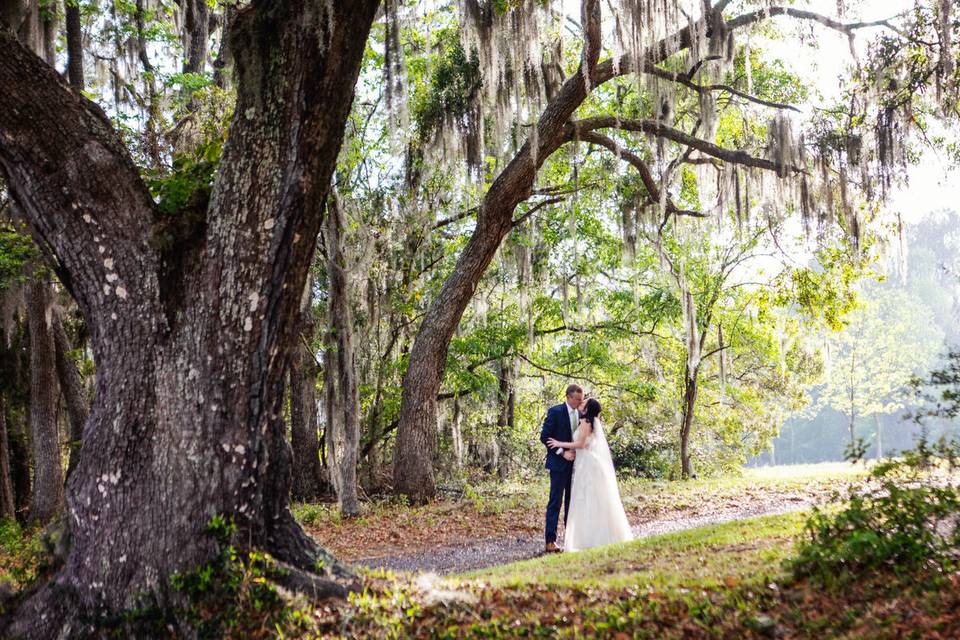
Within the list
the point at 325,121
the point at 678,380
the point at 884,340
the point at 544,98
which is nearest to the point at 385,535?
the point at 325,121

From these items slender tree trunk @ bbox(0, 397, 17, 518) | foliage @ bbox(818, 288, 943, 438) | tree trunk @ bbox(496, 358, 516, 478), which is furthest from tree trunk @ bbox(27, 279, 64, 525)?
foliage @ bbox(818, 288, 943, 438)

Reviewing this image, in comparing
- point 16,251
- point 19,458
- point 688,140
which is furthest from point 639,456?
point 19,458

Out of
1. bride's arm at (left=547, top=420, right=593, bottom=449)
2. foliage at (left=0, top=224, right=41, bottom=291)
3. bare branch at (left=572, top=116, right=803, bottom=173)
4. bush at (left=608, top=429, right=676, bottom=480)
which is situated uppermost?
bare branch at (left=572, top=116, right=803, bottom=173)

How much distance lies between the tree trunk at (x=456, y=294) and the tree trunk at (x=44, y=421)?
20.1ft

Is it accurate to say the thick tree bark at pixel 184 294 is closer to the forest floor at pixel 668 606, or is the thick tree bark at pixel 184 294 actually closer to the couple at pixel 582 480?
the forest floor at pixel 668 606

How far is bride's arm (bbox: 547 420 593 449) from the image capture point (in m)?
8.34

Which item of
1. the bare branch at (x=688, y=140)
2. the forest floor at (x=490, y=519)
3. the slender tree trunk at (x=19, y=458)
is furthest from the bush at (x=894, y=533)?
the slender tree trunk at (x=19, y=458)

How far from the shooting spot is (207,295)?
490 cm

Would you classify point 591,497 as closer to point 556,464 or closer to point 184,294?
point 556,464

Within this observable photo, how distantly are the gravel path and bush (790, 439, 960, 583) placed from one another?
11.9ft

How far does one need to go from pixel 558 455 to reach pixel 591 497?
0.60m

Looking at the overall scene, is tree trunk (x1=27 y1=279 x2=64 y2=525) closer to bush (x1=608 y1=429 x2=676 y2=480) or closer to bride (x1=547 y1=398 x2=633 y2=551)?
bride (x1=547 y1=398 x2=633 y2=551)

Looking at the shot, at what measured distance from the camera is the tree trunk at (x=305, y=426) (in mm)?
14258

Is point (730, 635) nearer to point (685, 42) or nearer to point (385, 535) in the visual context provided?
point (385, 535)
